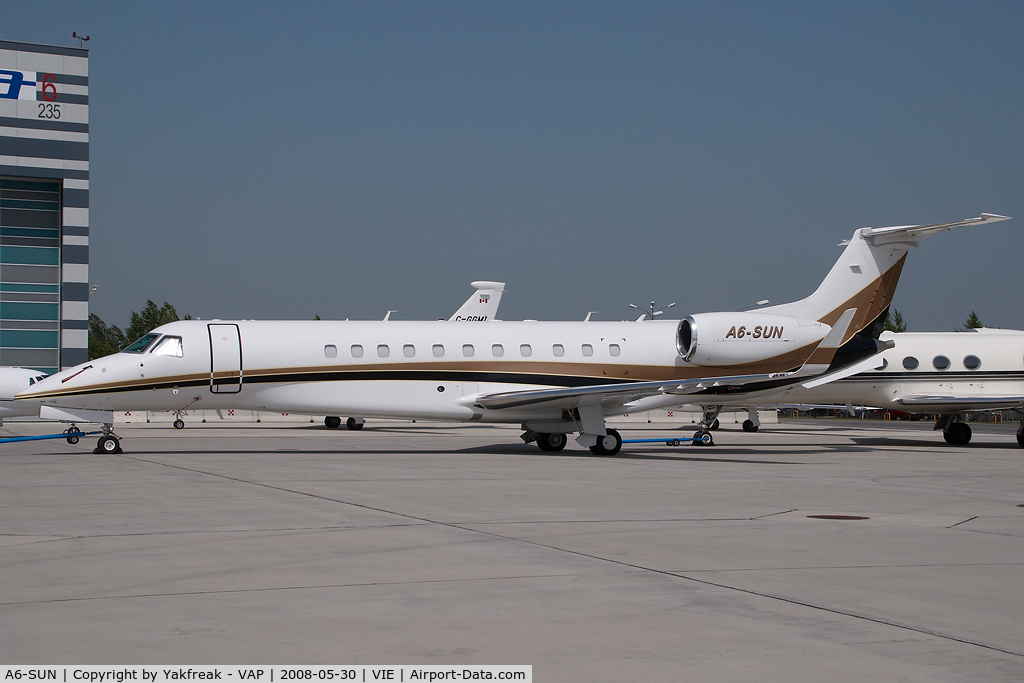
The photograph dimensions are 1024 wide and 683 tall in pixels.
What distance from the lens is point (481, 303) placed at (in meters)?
36.3

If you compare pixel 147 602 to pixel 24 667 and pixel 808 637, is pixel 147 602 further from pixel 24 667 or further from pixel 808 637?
pixel 808 637

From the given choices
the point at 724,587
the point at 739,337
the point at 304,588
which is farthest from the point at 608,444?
the point at 304,588

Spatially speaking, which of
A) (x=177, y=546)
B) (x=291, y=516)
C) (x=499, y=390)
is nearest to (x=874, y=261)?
(x=499, y=390)

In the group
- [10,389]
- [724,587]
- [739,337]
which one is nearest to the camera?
[724,587]

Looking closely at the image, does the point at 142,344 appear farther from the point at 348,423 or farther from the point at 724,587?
the point at 724,587

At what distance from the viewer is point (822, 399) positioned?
27.7 m

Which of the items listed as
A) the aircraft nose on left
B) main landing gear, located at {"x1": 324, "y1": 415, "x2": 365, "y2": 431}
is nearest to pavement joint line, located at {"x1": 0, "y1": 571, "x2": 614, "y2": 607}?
the aircraft nose on left

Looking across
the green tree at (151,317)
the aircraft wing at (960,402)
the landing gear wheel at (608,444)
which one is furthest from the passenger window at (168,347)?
the green tree at (151,317)

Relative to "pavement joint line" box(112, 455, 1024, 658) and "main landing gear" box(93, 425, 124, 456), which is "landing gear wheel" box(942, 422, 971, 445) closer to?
"main landing gear" box(93, 425, 124, 456)

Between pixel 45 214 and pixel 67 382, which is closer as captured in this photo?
pixel 67 382

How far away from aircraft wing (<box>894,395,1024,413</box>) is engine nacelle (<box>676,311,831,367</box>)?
6.31m

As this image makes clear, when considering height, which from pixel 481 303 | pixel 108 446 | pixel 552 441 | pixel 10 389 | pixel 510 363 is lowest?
pixel 552 441

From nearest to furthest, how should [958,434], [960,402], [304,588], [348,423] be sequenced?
[304,588] → [960,402] → [958,434] → [348,423]

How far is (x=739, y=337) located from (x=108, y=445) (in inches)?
550
